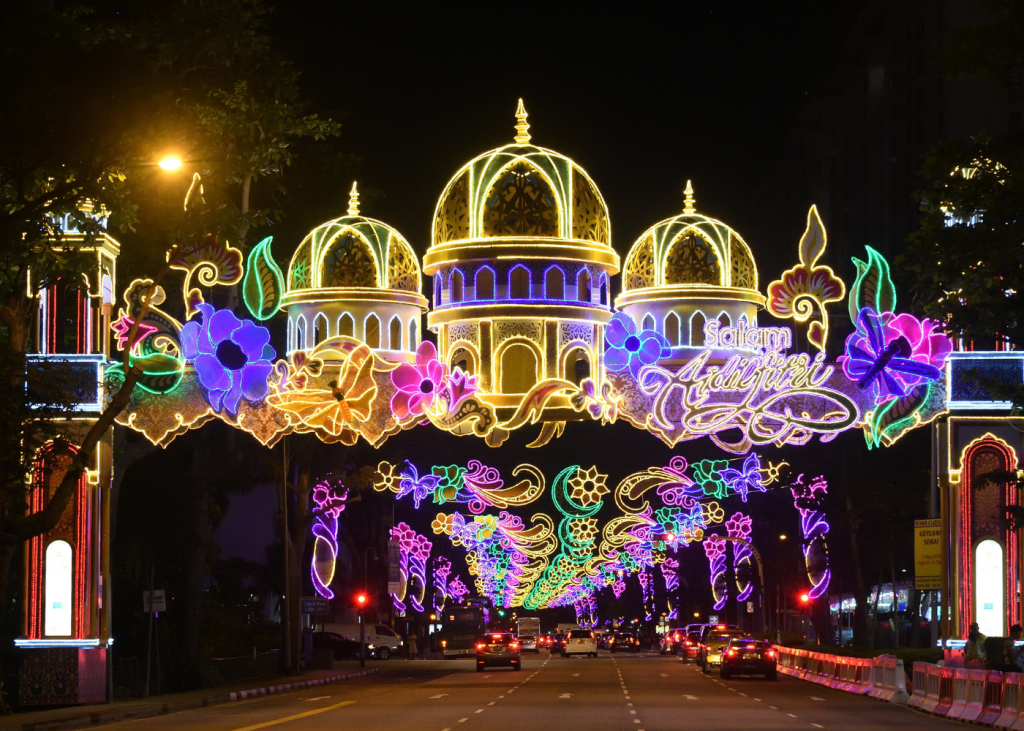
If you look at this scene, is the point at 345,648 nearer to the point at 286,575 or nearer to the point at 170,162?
the point at 286,575

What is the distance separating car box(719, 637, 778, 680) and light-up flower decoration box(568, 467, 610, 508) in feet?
31.4

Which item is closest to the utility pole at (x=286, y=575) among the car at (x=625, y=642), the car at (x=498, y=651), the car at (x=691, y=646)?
the car at (x=498, y=651)

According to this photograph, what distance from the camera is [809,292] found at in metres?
A: 32.6

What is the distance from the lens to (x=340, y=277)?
1410 inches

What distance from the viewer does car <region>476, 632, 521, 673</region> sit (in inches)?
2287

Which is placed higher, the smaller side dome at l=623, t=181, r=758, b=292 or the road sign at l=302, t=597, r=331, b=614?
the smaller side dome at l=623, t=181, r=758, b=292

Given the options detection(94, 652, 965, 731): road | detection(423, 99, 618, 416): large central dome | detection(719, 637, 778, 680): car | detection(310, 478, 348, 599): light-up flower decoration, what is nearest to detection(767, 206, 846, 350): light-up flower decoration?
detection(423, 99, 618, 416): large central dome

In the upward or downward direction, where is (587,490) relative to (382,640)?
upward

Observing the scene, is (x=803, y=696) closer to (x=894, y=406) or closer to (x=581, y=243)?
(x=894, y=406)

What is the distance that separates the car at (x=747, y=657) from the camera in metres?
47.5

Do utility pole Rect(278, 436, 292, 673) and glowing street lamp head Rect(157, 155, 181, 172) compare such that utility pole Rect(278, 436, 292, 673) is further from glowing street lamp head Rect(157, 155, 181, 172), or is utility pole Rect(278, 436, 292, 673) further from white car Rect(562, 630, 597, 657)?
white car Rect(562, 630, 597, 657)

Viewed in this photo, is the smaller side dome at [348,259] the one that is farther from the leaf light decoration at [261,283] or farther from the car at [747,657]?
the car at [747,657]

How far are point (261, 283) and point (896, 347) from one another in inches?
490

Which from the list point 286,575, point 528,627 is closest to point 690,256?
point 286,575
